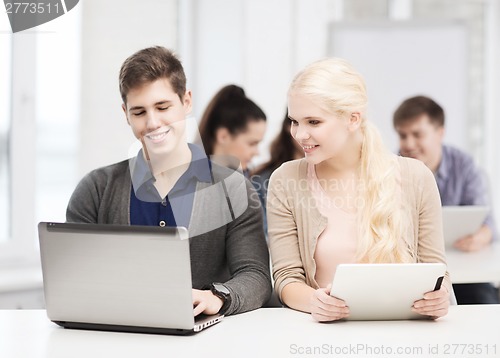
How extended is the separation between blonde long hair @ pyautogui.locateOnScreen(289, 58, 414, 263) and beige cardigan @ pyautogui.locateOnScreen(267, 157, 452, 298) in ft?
0.12

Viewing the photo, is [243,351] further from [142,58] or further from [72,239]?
[142,58]

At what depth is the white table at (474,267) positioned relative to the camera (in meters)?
2.70

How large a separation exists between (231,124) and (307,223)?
1.58m

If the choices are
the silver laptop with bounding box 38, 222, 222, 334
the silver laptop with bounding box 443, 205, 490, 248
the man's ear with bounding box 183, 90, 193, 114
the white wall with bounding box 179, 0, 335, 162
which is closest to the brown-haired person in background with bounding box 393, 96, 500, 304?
the silver laptop with bounding box 443, 205, 490, 248

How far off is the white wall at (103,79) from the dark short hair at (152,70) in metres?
1.80

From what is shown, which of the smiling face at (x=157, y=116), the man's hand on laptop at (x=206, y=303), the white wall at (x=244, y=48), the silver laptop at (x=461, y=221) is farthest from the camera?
the white wall at (x=244, y=48)

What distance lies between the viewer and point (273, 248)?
2041 mm

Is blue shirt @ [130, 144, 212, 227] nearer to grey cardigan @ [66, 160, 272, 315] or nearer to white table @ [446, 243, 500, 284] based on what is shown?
grey cardigan @ [66, 160, 272, 315]

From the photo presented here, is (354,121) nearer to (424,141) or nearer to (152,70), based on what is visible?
(152,70)

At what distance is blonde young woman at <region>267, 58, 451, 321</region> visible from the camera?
1.98 meters

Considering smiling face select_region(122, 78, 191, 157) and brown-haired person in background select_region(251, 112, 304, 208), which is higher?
smiling face select_region(122, 78, 191, 157)

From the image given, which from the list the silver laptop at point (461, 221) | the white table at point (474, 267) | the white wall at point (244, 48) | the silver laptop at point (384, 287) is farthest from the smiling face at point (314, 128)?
the white wall at point (244, 48)

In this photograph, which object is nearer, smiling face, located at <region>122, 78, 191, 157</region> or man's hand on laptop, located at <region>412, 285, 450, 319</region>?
man's hand on laptop, located at <region>412, 285, 450, 319</region>

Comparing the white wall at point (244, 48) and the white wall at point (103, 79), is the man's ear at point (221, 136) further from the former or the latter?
the white wall at point (244, 48)
